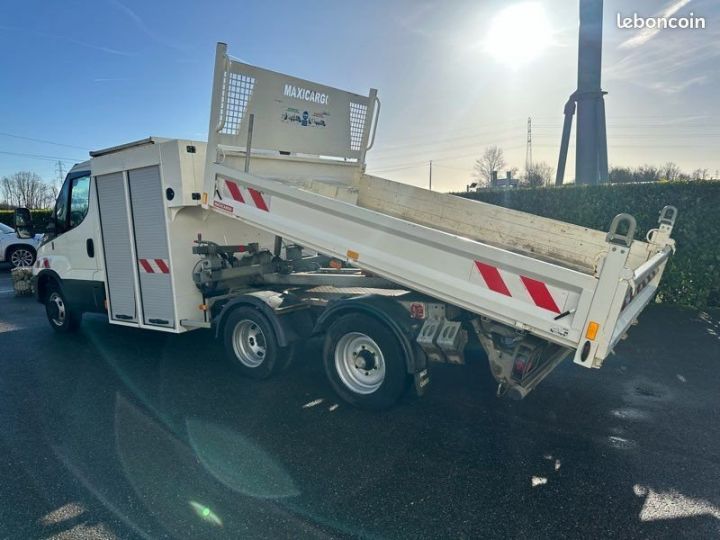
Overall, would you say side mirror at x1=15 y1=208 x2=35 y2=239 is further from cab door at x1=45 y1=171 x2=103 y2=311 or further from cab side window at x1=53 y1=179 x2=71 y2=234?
cab side window at x1=53 y1=179 x2=71 y2=234

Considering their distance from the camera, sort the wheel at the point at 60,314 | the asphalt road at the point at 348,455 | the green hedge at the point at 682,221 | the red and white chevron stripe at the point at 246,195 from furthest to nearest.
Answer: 1. the green hedge at the point at 682,221
2. the wheel at the point at 60,314
3. the red and white chevron stripe at the point at 246,195
4. the asphalt road at the point at 348,455

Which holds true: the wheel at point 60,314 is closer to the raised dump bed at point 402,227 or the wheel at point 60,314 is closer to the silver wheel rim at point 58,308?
the silver wheel rim at point 58,308

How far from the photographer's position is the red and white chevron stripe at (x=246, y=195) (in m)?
4.27

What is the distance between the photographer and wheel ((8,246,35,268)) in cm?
1445

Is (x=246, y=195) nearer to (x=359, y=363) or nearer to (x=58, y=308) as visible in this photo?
(x=359, y=363)

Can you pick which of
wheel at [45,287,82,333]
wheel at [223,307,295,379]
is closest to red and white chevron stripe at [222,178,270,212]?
wheel at [223,307,295,379]

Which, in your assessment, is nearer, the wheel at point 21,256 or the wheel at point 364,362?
the wheel at point 364,362

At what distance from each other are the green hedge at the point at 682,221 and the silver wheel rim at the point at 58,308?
8945 millimetres

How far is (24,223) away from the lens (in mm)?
6785

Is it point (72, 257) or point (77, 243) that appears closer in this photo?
point (77, 243)

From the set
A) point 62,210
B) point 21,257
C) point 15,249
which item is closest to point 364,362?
point 62,210

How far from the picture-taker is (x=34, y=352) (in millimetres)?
5957

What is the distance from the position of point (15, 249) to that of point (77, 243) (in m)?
11.0

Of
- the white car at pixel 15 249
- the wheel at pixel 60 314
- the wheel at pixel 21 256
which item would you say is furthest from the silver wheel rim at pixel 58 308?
the wheel at pixel 21 256
